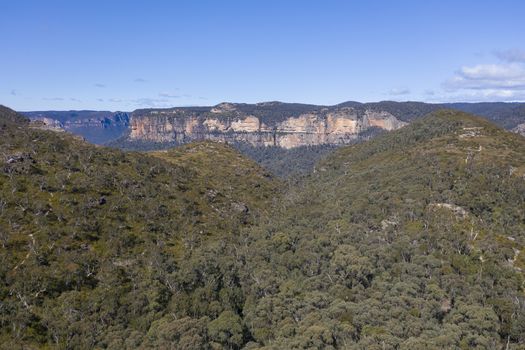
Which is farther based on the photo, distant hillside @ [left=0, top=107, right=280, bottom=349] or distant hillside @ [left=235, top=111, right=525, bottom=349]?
distant hillside @ [left=0, top=107, right=280, bottom=349]

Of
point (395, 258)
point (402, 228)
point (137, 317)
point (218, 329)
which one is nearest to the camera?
point (218, 329)

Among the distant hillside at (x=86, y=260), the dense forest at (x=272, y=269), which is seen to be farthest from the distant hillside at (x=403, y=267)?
the distant hillside at (x=86, y=260)

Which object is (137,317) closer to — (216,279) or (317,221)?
(216,279)

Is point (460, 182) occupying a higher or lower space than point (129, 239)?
higher

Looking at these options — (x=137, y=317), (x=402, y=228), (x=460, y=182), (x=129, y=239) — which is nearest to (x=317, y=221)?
(x=402, y=228)

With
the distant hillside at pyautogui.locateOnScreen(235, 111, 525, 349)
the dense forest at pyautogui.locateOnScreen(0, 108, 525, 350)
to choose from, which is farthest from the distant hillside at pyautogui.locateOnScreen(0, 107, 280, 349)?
the distant hillside at pyautogui.locateOnScreen(235, 111, 525, 349)

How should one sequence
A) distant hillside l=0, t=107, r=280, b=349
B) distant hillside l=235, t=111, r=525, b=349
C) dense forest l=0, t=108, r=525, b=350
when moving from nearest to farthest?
distant hillside l=235, t=111, r=525, b=349 < dense forest l=0, t=108, r=525, b=350 < distant hillside l=0, t=107, r=280, b=349

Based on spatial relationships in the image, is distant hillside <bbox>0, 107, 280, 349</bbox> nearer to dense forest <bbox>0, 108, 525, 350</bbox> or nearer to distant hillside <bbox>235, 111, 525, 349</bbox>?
dense forest <bbox>0, 108, 525, 350</bbox>

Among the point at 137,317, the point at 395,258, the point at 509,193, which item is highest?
the point at 509,193

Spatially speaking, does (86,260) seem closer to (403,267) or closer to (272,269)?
(272,269)
